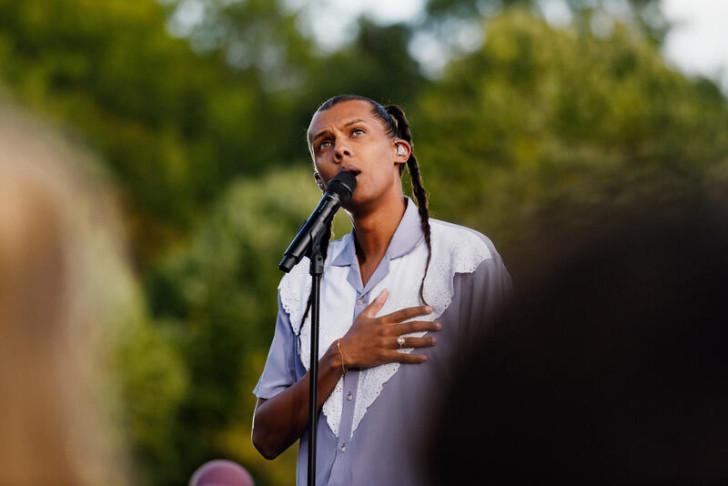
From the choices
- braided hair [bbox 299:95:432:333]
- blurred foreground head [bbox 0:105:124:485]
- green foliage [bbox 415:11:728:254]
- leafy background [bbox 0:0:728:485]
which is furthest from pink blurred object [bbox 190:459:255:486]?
green foliage [bbox 415:11:728:254]

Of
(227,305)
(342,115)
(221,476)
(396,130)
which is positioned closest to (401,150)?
(396,130)

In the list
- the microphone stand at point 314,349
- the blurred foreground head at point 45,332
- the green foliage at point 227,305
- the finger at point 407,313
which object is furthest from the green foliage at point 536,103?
the blurred foreground head at point 45,332

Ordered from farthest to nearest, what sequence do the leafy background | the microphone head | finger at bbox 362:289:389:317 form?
the leafy background, the microphone head, finger at bbox 362:289:389:317

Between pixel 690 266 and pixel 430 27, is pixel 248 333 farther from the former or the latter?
pixel 690 266

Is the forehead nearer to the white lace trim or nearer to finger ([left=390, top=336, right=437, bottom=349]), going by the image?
the white lace trim

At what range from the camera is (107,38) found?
43469 millimetres

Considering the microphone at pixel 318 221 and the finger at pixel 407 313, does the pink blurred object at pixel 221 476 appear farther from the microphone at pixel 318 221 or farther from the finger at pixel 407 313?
the finger at pixel 407 313

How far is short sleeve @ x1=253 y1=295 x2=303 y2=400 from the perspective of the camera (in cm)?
358

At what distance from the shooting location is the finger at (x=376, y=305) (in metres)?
3.23

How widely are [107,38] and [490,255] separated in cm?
4136

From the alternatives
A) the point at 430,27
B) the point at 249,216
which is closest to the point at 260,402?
the point at 249,216

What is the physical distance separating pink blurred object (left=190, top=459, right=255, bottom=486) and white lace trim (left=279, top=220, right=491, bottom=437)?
5.83 ft

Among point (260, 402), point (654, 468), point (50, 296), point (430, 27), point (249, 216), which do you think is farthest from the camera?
point (430, 27)

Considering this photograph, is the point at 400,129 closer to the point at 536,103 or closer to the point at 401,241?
the point at 401,241
